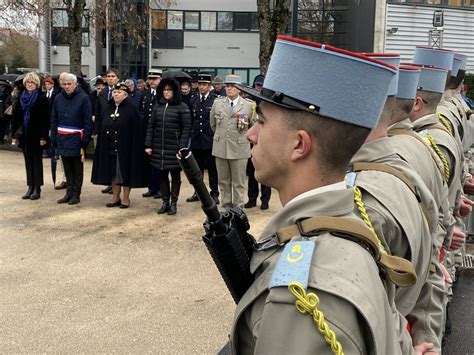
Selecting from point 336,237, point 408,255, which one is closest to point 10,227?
point 408,255

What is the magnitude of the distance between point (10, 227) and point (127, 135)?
2.18 meters

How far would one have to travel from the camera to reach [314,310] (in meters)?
1.27

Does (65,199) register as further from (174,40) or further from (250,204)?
(174,40)

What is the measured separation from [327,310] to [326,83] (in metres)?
0.63

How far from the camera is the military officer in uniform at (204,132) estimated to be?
33.2ft

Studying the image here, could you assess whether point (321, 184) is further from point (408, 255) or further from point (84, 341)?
point (84, 341)

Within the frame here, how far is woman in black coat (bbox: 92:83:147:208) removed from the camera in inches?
364

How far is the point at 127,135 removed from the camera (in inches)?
366

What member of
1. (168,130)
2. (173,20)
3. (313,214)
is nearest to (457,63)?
(168,130)

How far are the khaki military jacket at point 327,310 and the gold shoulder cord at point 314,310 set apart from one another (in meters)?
0.01

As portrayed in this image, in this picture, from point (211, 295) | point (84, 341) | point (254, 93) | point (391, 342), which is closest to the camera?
point (391, 342)

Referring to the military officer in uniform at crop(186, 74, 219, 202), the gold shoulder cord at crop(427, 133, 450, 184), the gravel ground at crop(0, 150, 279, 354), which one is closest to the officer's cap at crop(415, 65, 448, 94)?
the gold shoulder cord at crop(427, 133, 450, 184)

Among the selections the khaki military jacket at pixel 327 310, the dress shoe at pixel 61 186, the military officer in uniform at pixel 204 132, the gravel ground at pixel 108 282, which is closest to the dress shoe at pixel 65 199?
the gravel ground at pixel 108 282

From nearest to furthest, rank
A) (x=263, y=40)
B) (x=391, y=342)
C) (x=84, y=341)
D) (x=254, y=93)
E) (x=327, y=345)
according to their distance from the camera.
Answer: (x=327, y=345) < (x=391, y=342) < (x=254, y=93) < (x=84, y=341) < (x=263, y=40)
